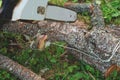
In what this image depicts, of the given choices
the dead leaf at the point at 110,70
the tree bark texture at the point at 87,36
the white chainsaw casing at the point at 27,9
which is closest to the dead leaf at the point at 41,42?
the tree bark texture at the point at 87,36

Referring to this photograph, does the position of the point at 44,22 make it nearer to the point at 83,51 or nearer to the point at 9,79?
the point at 83,51

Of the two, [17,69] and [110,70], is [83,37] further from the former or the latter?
[17,69]

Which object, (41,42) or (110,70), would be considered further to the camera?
(41,42)

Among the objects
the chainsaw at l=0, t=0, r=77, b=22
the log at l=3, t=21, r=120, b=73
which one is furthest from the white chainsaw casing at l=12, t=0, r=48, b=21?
the log at l=3, t=21, r=120, b=73

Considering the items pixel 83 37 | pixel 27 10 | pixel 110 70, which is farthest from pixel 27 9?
pixel 110 70

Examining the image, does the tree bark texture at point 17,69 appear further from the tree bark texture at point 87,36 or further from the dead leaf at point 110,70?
the dead leaf at point 110,70

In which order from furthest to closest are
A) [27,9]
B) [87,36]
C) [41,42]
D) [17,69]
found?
1. [41,42]
2. [17,69]
3. [87,36]
4. [27,9]
